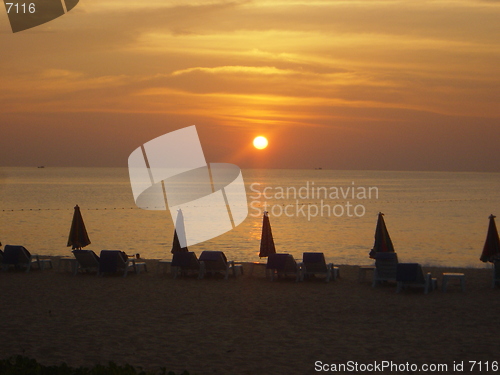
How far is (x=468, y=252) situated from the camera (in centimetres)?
2683

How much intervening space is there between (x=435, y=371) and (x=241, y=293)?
556 cm

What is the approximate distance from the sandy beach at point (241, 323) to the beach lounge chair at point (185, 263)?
0.37 meters

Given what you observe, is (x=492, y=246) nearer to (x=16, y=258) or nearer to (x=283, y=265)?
(x=283, y=265)

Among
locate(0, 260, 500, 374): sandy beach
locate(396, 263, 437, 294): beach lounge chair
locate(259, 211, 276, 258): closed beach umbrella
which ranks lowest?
locate(0, 260, 500, 374): sandy beach

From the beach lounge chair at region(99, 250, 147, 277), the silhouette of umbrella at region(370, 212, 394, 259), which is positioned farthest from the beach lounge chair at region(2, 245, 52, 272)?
the silhouette of umbrella at region(370, 212, 394, 259)

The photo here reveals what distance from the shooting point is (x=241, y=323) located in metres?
9.19

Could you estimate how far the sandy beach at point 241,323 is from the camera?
7.33 meters

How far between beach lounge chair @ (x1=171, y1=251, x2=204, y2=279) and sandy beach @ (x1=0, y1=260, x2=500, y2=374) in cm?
37

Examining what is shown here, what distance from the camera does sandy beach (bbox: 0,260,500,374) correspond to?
7332mm

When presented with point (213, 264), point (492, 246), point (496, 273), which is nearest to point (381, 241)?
point (492, 246)

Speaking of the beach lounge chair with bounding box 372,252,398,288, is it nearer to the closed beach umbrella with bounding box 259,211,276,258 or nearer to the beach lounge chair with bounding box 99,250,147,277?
the closed beach umbrella with bounding box 259,211,276,258

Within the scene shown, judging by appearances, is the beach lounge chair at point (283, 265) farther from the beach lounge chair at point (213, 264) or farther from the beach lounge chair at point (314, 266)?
the beach lounge chair at point (213, 264)

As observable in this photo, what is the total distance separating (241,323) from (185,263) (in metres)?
4.81

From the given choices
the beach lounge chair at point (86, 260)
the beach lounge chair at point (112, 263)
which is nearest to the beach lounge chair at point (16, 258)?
the beach lounge chair at point (86, 260)
